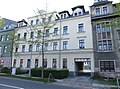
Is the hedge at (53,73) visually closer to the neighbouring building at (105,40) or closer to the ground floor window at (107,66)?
the neighbouring building at (105,40)

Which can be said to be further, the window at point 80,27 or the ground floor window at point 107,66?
the window at point 80,27

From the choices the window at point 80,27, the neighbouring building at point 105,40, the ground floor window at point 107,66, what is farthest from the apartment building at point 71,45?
the ground floor window at point 107,66

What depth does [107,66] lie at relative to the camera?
19.8m

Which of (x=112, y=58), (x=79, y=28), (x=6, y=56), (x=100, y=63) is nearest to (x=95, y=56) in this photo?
(x=100, y=63)

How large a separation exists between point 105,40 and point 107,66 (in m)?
4.45

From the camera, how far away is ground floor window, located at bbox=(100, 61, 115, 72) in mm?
19422

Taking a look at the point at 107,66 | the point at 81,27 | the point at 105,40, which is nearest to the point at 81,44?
the point at 81,27

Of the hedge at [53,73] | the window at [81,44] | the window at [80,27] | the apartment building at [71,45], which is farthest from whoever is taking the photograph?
the window at [80,27]

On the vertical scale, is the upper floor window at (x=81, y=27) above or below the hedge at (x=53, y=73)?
above

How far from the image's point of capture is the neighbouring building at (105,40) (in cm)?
1947

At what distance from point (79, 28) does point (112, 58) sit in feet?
27.0

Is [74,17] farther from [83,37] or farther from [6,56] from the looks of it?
[6,56]

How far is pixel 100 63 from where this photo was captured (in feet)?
66.4

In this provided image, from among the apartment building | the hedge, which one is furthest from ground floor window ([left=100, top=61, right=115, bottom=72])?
the hedge
